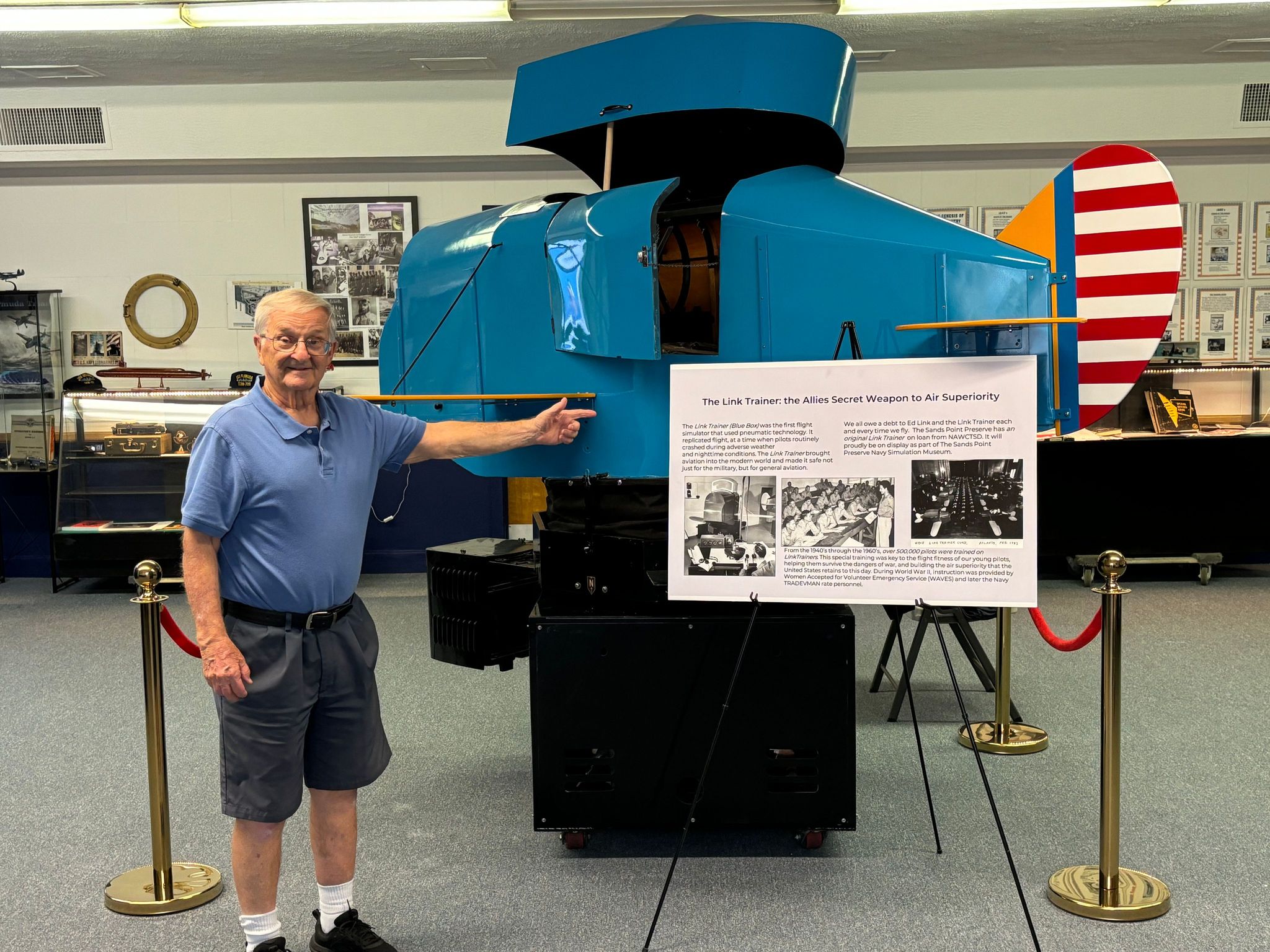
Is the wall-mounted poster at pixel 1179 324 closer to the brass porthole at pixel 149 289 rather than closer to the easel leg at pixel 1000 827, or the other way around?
the easel leg at pixel 1000 827

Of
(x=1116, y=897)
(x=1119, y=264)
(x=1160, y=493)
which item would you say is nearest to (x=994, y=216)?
(x=1160, y=493)

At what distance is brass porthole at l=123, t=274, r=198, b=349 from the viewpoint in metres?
7.42

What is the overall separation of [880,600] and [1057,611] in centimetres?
406

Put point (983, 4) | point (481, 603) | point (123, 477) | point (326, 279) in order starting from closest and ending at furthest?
point (481, 603) → point (983, 4) → point (123, 477) → point (326, 279)

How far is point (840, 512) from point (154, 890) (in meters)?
2.09

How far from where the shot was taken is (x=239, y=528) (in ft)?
7.54

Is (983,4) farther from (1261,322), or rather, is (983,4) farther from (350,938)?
(350,938)

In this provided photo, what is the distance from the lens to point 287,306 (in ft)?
7.72

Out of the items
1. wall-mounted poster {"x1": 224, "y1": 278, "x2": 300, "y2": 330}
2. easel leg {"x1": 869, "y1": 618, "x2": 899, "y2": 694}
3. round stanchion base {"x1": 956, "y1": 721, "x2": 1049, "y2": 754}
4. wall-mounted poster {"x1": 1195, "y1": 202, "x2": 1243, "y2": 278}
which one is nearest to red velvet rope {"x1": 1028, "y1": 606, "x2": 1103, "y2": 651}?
round stanchion base {"x1": 956, "y1": 721, "x2": 1049, "y2": 754}

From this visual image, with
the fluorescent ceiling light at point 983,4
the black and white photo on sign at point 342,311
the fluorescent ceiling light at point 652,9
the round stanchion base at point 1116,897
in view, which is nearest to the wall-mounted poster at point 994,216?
the fluorescent ceiling light at point 983,4

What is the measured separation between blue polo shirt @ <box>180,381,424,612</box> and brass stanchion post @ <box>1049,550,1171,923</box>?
1888 mm

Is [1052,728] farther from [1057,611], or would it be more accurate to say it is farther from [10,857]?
[10,857]

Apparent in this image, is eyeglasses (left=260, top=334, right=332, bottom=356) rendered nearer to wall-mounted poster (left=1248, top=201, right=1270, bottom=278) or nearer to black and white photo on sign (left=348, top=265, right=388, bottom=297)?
black and white photo on sign (left=348, top=265, right=388, bottom=297)

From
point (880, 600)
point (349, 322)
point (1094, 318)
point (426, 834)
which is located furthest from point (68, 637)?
point (1094, 318)
